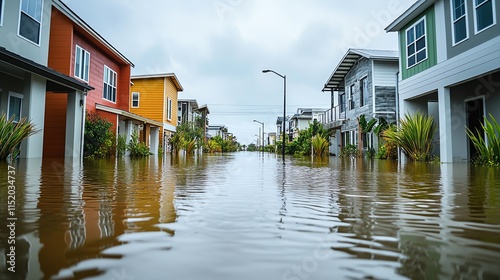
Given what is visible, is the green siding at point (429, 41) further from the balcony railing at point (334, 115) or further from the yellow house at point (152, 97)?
the yellow house at point (152, 97)

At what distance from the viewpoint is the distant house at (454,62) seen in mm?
8555

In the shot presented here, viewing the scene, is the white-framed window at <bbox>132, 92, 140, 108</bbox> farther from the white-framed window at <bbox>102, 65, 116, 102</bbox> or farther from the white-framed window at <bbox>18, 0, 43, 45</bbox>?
the white-framed window at <bbox>18, 0, 43, 45</bbox>

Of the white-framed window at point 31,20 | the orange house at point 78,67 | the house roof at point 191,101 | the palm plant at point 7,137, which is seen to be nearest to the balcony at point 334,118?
the orange house at point 78,67

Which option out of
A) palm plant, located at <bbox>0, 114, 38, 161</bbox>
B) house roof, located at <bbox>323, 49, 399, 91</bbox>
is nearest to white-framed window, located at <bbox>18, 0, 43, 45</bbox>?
palm plant, located at <bbox>0, 114, 38, 161</bbox>

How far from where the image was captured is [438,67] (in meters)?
10.4

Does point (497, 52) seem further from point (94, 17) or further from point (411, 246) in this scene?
point (94, 17)

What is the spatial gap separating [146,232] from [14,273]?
1.67 feet

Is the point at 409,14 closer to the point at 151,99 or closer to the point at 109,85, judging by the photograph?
the point at 109,85

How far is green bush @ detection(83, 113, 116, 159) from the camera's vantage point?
1212cm

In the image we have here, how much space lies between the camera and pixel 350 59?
827 inches

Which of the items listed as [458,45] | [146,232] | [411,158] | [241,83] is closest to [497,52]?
[458,45]

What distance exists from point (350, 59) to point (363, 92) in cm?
267

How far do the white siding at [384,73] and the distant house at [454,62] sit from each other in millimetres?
5768

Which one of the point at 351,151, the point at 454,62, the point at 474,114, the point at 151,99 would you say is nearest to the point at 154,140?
the point at 151,99
